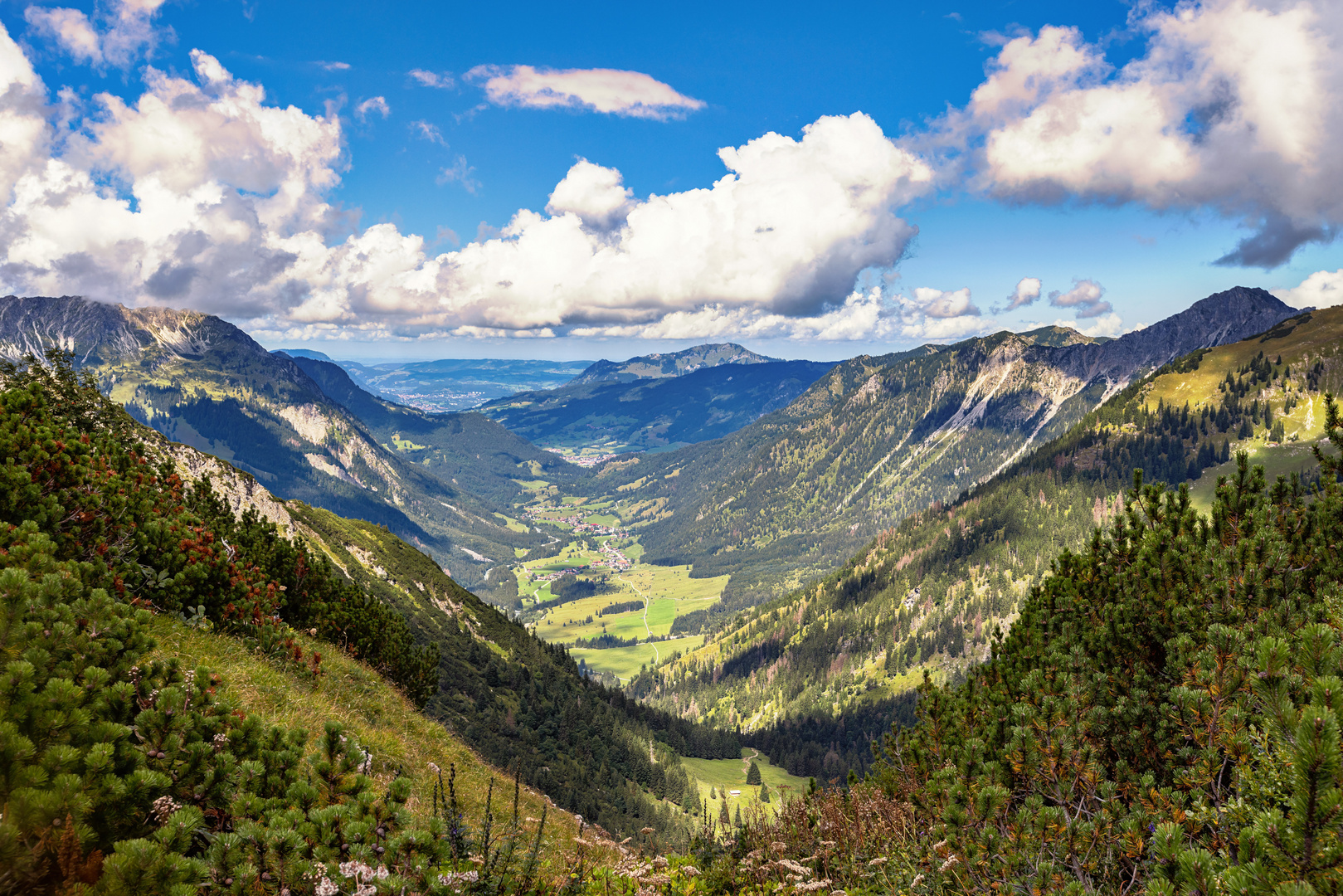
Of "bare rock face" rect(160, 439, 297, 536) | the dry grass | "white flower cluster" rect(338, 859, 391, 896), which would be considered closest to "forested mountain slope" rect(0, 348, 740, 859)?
the dry grass

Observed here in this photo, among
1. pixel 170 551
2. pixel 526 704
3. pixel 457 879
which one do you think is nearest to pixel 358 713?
A: pixel 170 551

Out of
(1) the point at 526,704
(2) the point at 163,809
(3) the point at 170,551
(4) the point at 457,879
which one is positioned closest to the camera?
(2) the point at 163,809

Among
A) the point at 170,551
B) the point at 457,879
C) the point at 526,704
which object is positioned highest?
the point at 170,551

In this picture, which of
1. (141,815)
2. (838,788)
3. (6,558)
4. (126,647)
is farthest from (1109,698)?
(6,558)

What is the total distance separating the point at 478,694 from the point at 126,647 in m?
105

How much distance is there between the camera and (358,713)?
59.7 ft

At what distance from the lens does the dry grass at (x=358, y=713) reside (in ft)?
42.7

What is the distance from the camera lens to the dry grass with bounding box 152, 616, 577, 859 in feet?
42.7

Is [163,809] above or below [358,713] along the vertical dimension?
above

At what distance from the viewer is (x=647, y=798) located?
355ft

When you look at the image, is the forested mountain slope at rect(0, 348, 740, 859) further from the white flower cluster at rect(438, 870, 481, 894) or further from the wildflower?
the white flower cluster at rect(438, 870, 481, 894)

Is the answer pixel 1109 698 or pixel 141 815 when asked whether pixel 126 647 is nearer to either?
pixel 141 815

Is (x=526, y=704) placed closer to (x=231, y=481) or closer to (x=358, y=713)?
(x=231, y=481)

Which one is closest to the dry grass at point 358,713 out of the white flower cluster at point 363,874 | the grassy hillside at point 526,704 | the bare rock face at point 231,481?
the white flower cluster at point 363,874
